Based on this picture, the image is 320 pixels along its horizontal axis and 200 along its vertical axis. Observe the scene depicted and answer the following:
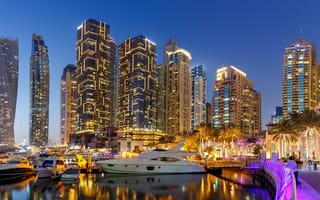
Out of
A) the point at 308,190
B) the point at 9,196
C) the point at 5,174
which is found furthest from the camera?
the point at 5,174

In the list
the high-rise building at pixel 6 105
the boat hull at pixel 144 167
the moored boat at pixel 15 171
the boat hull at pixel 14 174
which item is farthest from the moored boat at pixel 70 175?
the high-rise building at pixel 6 105

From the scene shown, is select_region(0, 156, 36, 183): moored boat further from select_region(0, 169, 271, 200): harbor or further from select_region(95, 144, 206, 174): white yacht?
select_region(95, 144, 206, 174): white yacht

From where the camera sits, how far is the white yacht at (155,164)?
181ft

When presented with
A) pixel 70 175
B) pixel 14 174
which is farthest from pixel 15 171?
pixel 70 175

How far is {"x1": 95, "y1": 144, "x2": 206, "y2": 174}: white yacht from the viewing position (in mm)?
55312

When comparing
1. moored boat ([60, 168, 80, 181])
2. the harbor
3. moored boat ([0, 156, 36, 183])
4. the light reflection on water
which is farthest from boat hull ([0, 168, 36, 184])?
moored boat ([60, 168, 80, 181])

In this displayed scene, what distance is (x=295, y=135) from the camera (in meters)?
65.0

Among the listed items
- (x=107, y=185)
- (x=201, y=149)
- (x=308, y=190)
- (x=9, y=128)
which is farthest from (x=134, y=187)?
(x=9, y=128)

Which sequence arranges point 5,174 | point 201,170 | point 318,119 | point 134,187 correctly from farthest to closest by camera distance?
1. point 201,170
2. point 318,119
3. point 5,174
4. point 134,187

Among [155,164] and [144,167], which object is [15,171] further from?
[155,164]

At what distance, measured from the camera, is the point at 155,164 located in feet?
182

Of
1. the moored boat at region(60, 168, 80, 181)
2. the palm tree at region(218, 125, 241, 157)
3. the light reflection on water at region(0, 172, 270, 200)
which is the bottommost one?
the light reflection on water at region(0, 172, 270, 200)

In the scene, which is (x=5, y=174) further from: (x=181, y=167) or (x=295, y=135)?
(x=295, y=135)

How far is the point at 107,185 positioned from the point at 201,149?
5532cm
